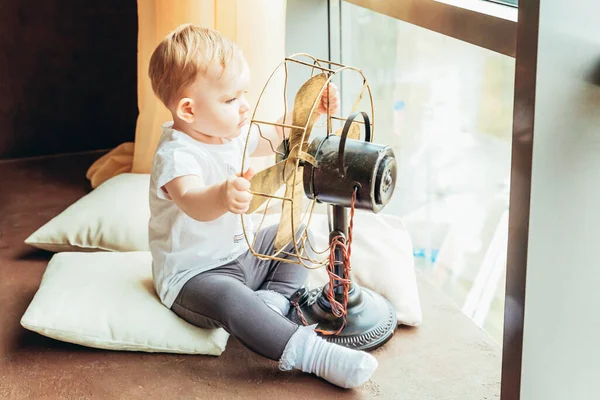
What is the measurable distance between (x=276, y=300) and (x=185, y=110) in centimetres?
46

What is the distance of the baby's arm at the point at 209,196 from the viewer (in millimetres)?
1153

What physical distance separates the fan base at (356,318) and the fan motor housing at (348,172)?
0.27 m

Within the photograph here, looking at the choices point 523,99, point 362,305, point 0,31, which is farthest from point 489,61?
point 0,31

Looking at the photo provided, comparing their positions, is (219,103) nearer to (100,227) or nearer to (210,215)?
(210,215)

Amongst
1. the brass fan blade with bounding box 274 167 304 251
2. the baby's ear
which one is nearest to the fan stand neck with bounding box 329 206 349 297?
the brass fan blade with bounding box 274 167 304 251

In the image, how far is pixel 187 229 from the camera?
56.0 inches

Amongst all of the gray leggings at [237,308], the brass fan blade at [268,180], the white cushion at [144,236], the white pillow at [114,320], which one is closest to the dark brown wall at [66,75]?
the white cushion at [144,236]

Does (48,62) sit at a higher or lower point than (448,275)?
higher

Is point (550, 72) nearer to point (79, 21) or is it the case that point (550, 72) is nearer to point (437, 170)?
point (437, 170)

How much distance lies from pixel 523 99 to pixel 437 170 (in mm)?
1445

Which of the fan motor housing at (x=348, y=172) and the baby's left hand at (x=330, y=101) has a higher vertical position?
the baby's left hand at (x=330, y=101)

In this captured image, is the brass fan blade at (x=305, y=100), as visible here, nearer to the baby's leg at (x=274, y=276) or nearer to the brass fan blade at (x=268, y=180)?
the brass fan blade at (x=268, y=180)

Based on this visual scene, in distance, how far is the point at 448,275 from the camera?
90.4 inches

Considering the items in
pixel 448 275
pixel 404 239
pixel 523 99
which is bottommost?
pixel 448 275
